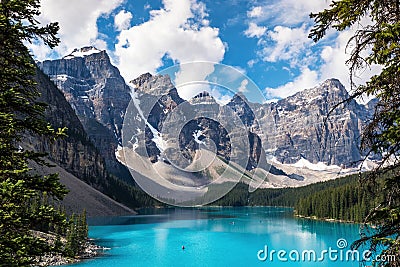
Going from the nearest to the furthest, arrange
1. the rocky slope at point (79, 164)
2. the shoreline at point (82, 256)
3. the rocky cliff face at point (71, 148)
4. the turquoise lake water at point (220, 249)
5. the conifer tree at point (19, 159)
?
the conifer tree at point (19, 159) → the shoreline at point (82, 256) → the turquoise lake water at point (220, 249) → the rocky slope at point (79, 164) → the rocky cliff face at point (71, 148)

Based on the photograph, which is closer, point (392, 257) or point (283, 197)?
point (392, 257)

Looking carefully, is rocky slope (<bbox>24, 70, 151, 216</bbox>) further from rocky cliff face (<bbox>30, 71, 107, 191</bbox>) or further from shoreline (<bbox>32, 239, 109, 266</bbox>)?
shoreline (<bbox>32, 239, 109, 266</bbox>)

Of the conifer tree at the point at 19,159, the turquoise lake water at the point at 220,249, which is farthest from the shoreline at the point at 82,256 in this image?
the conifer tree at the point at 19,159

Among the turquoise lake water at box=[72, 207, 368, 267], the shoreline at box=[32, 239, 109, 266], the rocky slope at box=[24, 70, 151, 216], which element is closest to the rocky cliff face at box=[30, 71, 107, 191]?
the rocky slope at box=[24, 70, 151, 216]

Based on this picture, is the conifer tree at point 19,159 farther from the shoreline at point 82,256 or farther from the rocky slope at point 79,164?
the rocky slope at point 79,164

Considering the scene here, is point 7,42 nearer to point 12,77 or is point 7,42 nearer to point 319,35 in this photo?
point 12,77

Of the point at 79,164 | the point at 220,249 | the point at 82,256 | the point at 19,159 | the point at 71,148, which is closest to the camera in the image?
the point at 19,159

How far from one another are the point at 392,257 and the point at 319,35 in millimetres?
3586

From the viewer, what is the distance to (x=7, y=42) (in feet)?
20.2

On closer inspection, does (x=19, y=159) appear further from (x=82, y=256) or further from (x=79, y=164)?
(x=79, y=164)

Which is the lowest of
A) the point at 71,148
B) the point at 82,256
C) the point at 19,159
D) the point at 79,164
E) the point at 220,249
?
the point at 220,249

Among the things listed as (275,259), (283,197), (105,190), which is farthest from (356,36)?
(283,197)

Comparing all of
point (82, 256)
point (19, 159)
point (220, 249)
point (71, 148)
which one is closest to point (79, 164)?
point (71, 148)

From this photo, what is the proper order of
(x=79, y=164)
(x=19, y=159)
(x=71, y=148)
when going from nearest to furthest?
(x=19, y=159)
(x=71, y=148)
(x=79, y=164)
